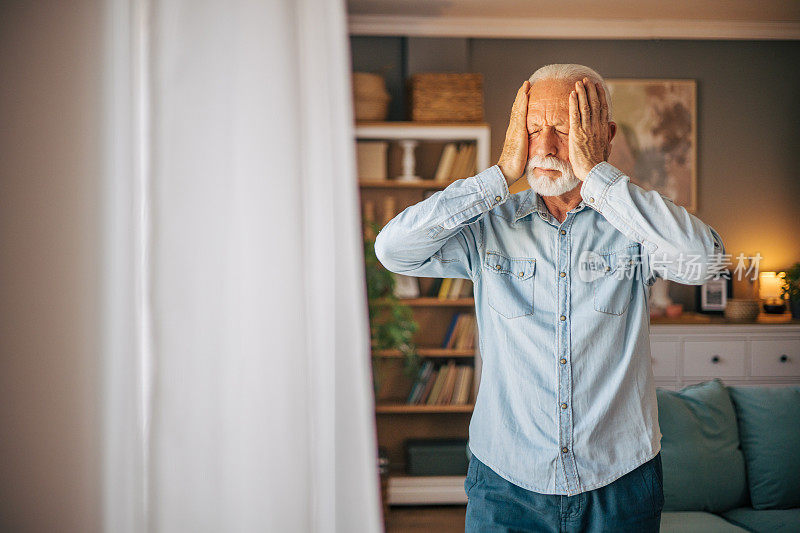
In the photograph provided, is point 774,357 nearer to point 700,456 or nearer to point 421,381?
point 700,456

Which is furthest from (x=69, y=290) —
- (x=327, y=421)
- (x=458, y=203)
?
(x=458, y=203)

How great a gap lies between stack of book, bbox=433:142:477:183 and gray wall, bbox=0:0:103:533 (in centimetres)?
336

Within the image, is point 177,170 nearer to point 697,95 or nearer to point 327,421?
point 327,421

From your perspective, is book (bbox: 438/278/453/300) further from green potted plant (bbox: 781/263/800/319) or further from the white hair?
the white hair

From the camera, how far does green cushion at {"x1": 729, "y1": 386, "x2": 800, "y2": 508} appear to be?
2357mm

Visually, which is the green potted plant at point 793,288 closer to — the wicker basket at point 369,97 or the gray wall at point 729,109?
the gray wall at point 729,109

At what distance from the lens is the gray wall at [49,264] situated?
489 mm

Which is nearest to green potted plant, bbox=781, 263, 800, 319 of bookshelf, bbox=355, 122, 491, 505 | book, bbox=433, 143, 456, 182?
bookshelf, bbox=355, 122, 491, 505

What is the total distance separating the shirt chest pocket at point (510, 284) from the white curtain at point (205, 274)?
0.80 m

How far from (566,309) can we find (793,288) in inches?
135

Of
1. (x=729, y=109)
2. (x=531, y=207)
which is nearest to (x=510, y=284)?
(x=531, y=207)

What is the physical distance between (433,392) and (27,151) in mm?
3475

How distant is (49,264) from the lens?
0.50 meters

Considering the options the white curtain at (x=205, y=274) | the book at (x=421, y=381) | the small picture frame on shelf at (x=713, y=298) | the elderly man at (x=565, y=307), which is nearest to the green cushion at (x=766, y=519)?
the elderly man at (x=565, y=307)
